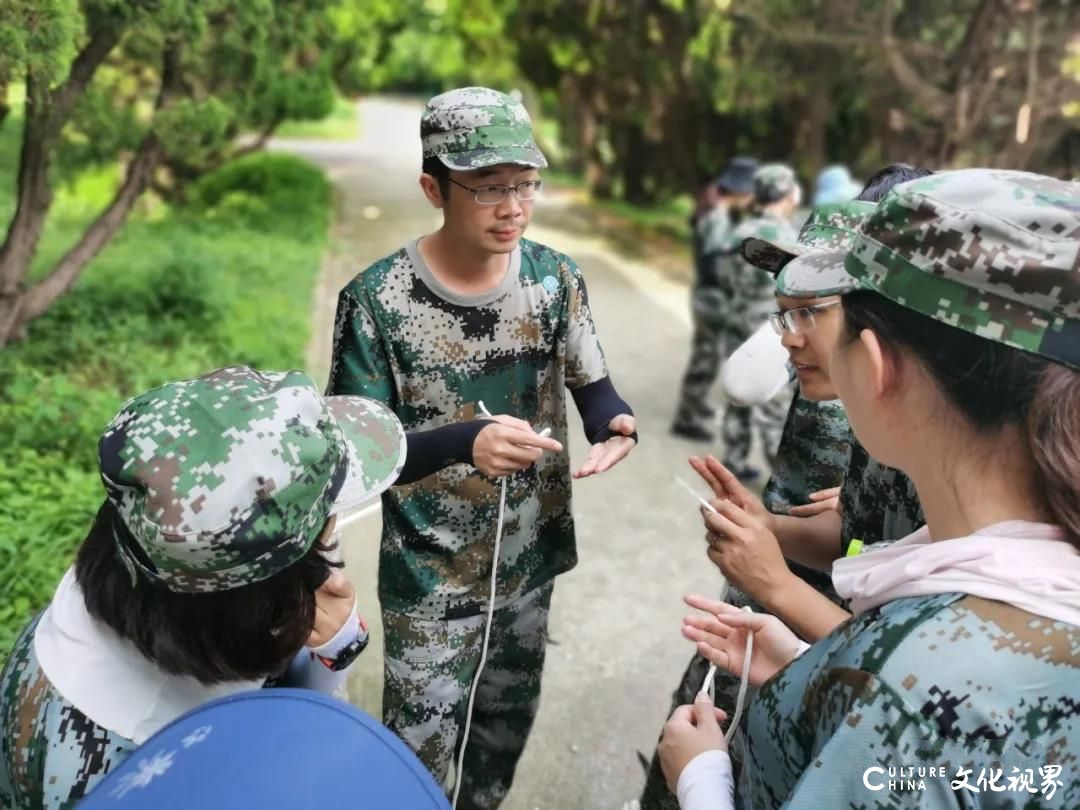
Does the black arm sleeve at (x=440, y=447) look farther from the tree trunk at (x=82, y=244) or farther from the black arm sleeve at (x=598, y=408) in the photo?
the tree trunk at (x=82, y=244)

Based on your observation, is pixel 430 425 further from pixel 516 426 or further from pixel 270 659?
pixel 270 659

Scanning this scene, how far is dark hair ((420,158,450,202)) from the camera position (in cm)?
202

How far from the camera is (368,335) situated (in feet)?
6.54

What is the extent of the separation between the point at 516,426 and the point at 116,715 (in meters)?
0.90

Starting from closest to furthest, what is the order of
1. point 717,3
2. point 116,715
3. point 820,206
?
point 116,715 → point 820,206 → point 717,3

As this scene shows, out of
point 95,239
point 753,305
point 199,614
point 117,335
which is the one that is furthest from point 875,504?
point 117,335

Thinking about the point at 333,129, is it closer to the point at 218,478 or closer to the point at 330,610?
the point at 330,610

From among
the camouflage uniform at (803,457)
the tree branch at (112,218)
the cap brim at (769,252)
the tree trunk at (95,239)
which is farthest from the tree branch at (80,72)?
the camouflage uniform at (803,457)

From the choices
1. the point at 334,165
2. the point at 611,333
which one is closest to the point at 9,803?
the point at 611,333

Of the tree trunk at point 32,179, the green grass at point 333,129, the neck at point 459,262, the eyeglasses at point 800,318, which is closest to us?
the eyeglasses at point 800,318

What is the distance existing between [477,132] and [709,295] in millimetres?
4007

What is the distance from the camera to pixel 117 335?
5.89 m

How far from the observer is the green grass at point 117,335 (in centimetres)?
337

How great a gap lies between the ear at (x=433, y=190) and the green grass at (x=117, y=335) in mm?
1741
